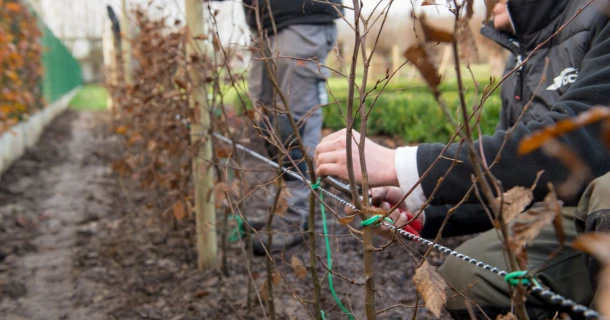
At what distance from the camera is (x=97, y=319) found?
2311 millimetres

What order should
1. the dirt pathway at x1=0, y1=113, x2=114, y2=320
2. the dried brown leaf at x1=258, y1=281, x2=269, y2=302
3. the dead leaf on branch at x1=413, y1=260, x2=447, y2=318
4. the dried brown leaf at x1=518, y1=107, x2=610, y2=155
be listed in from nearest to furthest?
1. the dried brown leaf at x1=518, y1=107, x2=610, y2=155
2. the dead leaf on branch at x1=413, y1=260, x2=447, y2=318
3. the dried brown leaf at x1=258, y1=281, x2=269, y2=302
4. the dirt pathway at x1=0, y1=113, x2=114, y2=320

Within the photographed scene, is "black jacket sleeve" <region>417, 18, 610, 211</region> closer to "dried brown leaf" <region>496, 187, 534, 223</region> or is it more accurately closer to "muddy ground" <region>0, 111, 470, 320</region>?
"muddy ground" <region>0, 111, 470, 320</region>

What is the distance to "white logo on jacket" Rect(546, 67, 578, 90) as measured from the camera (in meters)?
1.61

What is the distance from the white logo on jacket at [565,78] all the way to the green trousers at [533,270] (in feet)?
1.30

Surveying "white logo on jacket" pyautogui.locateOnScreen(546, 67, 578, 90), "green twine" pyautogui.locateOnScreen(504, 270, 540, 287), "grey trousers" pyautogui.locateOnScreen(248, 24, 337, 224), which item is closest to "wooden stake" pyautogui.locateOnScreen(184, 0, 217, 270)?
"grey trousers" pyautogui.locateOnScreen(248, 24, 337, 224)

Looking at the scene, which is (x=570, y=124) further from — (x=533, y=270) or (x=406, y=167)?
(x=533, y=270)

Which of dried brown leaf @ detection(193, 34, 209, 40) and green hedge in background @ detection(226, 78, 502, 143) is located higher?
dried brown leaf @ detection(193, 34, 209, 40)

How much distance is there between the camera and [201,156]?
247cm

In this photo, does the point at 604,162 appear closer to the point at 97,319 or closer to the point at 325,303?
the point at 325,303

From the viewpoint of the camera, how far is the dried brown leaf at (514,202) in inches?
27.8

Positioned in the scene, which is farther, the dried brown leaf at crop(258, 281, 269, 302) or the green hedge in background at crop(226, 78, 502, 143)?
the green hedge in background at crop(226, 78, 502, 143)

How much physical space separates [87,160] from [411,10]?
600 centimetres

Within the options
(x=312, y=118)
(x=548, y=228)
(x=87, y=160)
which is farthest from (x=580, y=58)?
(x=87, y=160)

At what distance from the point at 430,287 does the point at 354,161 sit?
469mm
